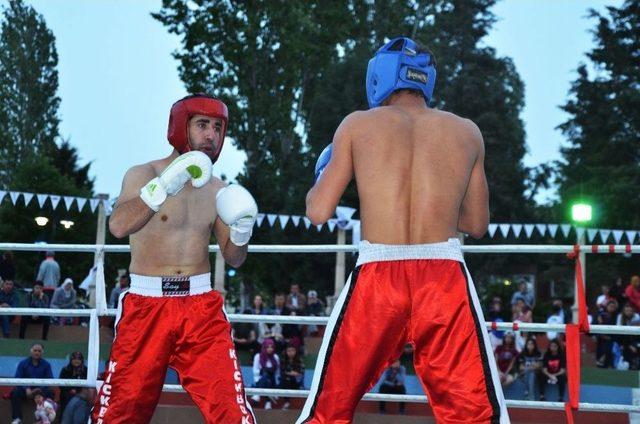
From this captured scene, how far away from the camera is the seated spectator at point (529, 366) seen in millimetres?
10062

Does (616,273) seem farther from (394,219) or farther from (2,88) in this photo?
(394,219)

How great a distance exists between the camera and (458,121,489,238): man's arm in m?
3.13

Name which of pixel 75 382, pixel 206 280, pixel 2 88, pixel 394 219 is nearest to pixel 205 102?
pixel 206 280

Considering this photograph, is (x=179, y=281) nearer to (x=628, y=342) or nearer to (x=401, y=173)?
(x=401, y=173)

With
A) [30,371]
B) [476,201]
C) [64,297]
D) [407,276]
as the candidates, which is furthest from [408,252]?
[64,297]

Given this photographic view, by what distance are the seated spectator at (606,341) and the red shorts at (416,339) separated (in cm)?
873

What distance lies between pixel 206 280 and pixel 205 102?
73cm

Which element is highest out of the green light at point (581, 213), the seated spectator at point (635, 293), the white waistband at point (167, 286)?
the green light at point (581, 213)

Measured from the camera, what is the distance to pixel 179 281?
3764mm

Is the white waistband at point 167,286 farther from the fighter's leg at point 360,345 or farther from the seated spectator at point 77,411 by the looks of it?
the seated spectator at point 77,411

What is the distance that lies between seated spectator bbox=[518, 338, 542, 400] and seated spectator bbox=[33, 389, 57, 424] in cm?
485

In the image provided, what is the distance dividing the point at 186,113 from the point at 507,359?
285 inches

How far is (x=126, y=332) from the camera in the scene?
3670 mm

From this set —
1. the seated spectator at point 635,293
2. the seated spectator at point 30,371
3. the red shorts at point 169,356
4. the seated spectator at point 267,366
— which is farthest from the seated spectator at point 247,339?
the red shorts at point 169,356
